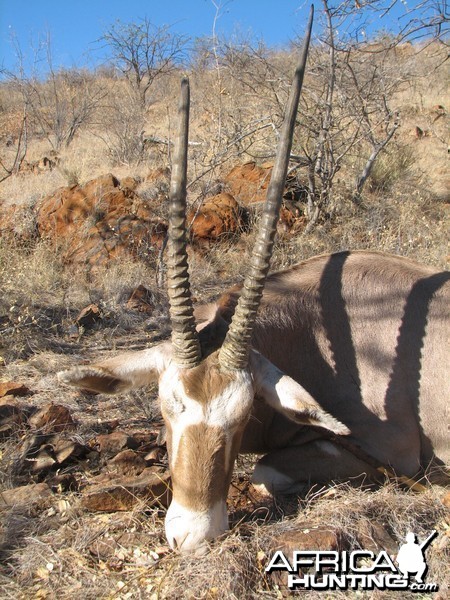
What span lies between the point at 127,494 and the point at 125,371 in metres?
0.83

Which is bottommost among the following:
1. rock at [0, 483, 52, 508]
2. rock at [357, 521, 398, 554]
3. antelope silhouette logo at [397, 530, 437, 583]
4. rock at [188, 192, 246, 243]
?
antelope silhouette logo at [397, 530, 437, 583]

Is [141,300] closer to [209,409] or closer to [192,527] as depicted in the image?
[209,409]

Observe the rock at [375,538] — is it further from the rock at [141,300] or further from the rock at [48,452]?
the rock at [141,300]

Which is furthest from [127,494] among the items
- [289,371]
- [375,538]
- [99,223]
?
[99,223]

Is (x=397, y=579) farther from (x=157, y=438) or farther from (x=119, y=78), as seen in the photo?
(x=119, y=78)

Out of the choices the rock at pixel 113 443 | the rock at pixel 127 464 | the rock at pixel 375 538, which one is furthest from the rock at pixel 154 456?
the rock at pixel 375 538

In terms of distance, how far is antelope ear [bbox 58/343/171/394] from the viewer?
3.79m

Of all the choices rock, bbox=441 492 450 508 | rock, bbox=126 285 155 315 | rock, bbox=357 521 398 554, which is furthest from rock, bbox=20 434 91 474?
rock, bbox=126 285 155 315

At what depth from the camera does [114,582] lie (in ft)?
11.1

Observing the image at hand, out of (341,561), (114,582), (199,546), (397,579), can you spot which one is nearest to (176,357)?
(199,546)

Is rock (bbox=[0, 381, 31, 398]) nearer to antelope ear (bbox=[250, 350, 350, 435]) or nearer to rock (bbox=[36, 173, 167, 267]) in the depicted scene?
antelope ear (bbox=[250, 350, 350, 435])

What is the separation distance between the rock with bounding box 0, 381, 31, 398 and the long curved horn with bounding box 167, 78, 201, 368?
8.62 feet

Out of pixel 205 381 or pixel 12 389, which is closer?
pixel 205 381

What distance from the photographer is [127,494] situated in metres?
4.02
